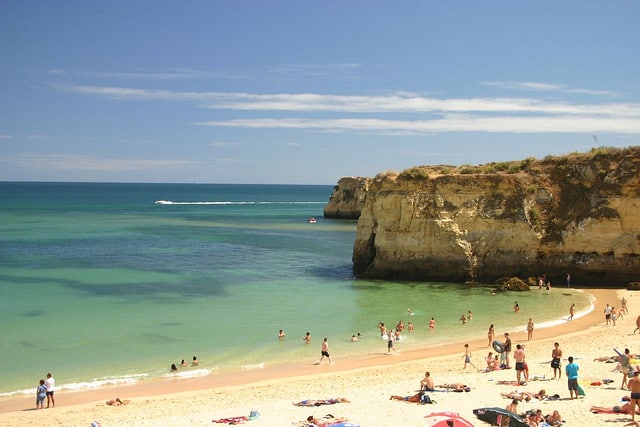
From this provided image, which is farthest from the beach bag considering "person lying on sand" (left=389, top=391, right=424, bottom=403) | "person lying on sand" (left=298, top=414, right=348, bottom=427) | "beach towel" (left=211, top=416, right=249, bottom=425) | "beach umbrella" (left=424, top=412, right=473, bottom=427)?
"beach towel" (left=211, top=416, right=249, bottom=425)

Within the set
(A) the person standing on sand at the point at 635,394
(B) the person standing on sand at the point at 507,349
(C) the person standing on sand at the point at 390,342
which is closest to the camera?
(A) the person standing on sand at the point at 635,394

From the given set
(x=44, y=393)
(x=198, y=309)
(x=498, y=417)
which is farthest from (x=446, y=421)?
(x=198, y=309)

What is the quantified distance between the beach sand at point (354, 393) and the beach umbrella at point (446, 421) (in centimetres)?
111

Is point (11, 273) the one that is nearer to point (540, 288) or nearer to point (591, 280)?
point (540, 288)

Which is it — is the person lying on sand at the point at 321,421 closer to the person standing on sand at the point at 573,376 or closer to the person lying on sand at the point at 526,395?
the person lying on sand at the point at 526,395

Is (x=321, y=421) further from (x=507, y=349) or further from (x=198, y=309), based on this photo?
(x=198, y=309)

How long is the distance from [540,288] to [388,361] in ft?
54.6

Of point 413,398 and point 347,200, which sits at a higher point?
point 347,200

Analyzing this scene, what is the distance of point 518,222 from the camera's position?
120 feet

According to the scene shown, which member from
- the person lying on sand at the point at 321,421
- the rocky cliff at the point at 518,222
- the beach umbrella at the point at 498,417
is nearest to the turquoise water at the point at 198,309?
the rocky cliff at the point at 518,222

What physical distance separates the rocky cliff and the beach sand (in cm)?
1213

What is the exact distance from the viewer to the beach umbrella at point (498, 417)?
12.6 m

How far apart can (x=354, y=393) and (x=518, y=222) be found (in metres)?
22.9

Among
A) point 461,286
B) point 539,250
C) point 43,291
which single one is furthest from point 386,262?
point 43,291
